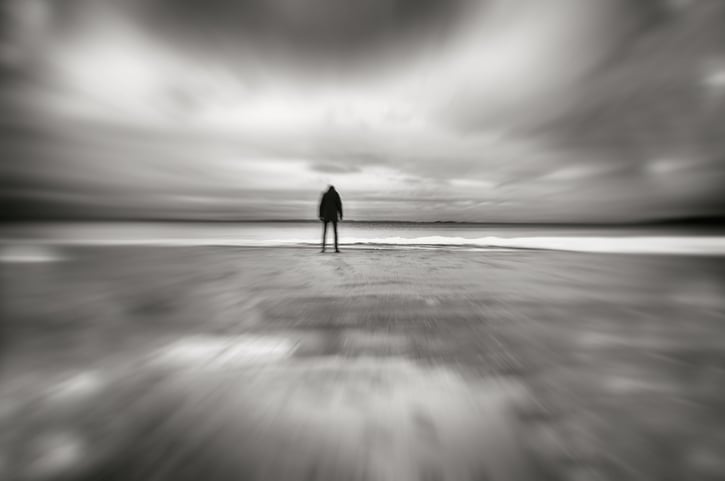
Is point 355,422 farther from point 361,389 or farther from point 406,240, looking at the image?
point 406,240

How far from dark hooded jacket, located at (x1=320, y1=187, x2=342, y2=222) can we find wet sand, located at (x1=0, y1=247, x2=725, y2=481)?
6782mm

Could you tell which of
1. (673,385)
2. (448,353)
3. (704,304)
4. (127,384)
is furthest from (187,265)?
(704,304)

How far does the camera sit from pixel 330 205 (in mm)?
10266

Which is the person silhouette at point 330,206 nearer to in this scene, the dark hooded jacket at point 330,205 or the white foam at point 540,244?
the dark hooded jacket at point 330,205

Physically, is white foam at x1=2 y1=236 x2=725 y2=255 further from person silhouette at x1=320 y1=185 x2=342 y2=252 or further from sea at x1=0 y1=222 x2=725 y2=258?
person silhouette at x1=320 y1=185 x2=342 y2=252

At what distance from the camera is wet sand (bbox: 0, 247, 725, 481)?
107 centimetres

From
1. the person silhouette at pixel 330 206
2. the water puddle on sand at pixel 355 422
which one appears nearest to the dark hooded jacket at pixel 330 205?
the person silhouette at pixel 330 206

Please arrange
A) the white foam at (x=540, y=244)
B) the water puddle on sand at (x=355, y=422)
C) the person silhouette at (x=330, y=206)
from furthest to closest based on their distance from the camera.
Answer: the white foam at (x=540, y=244) < the person silhouette at (x=330, y=206) < the water puddle on sand at (x=355, y=422)

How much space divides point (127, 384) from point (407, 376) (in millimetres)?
1381

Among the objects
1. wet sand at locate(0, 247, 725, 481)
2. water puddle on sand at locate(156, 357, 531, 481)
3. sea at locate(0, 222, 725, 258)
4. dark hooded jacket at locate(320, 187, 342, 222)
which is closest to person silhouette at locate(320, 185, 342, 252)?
dark hooded jacket at locate(320, 187, 342, 222)

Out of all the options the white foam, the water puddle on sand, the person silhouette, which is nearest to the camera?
the water puddle on sand

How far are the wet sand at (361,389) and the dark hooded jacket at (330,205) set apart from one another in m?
6.78

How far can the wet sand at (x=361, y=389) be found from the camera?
3.51 feet

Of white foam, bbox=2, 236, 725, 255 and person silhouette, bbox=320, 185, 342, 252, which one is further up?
person silhouette, bbox=320, 185, 342, 252
